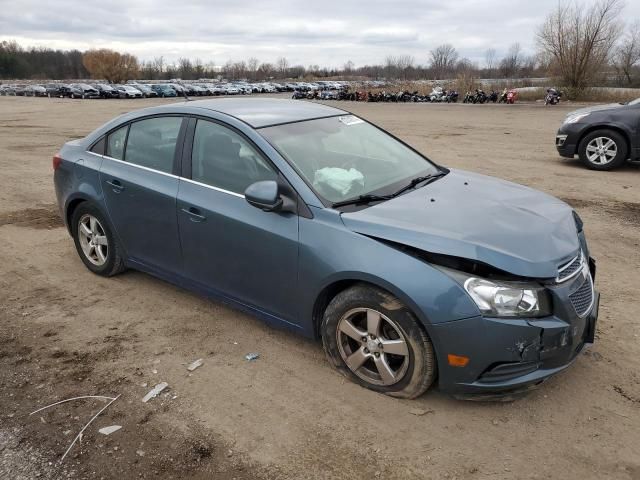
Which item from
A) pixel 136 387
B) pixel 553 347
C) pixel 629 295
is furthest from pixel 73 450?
pixel 629 295

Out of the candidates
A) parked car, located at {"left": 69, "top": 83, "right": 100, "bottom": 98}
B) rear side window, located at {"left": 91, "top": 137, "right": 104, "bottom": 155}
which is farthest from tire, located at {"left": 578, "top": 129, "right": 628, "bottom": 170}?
parked car, located at {"left": 69, "top": 83, "right": 100, "bottom": 98}

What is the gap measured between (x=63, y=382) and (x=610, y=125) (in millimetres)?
9913

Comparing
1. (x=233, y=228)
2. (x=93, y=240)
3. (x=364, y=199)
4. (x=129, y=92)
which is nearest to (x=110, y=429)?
(x=233, y=228)

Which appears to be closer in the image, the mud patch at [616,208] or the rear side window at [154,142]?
the rear side window at [154,142]

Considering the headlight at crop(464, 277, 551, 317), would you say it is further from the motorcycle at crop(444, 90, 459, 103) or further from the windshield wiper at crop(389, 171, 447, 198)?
the motorcycle at crop(444, 90, 459, 103)

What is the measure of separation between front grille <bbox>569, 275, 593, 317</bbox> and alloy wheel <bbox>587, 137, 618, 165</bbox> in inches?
309

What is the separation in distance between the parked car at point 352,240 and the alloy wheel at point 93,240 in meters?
0.14

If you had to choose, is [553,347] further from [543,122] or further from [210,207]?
[543,122]

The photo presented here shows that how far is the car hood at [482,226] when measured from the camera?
9.23ft

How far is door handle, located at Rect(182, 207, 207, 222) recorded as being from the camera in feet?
12.3

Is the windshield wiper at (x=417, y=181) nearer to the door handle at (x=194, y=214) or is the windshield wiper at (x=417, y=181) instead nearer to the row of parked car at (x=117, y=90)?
the door handle at (x=194, y=214)

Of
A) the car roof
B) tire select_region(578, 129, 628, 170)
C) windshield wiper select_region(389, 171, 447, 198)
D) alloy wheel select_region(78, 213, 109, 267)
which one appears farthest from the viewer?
tire select_region(578, 129, 628, 170)

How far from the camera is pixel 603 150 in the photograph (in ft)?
32.5

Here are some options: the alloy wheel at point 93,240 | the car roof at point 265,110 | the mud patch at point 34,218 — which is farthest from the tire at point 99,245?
the mud patch at point 34,218
